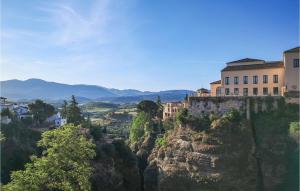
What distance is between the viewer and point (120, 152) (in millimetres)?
59312

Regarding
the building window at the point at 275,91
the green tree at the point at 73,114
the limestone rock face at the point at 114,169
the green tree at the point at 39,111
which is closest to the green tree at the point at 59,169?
the limestone rock face at the point at 114,169

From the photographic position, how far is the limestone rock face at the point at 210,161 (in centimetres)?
4534

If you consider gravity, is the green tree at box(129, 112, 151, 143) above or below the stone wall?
below

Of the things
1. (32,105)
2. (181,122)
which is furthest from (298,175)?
(32,105)

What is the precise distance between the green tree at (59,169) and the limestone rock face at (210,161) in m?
21.0

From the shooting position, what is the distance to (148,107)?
10838cm

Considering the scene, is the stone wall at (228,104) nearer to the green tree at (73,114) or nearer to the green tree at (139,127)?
the green tree at (139,127)

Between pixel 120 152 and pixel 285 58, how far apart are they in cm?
2460

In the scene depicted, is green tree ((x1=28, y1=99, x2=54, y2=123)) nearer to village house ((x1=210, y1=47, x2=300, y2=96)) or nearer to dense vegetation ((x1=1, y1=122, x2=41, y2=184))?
dense vegetation ((x1=1, y1=122, x2=41, y2=184))

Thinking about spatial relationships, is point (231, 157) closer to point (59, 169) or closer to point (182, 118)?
point (182, 118)

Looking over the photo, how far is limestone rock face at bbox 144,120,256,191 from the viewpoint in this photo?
45344 mm

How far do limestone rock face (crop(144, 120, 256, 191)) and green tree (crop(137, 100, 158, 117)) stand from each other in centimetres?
5525

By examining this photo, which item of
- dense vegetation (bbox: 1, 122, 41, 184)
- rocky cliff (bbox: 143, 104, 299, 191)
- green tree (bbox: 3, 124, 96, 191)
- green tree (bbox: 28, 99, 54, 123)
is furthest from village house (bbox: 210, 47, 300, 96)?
green tree (bbox: 28, 99, 54, 123)

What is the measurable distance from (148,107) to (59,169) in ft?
272
